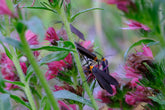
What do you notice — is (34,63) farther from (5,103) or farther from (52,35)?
(52,35)

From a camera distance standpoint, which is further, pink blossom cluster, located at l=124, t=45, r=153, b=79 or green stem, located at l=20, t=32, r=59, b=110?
pink blossom cluster, located at l=124, t=45, r=153, b=79

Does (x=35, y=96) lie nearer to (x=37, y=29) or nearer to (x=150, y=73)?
(x=150, y=73)

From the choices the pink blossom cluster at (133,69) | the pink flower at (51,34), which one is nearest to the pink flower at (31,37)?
the pink flower at (51,34)

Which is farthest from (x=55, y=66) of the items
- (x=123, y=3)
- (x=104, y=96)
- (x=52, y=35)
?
(x=123, y=3)

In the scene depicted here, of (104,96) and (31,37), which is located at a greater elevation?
(31,37)

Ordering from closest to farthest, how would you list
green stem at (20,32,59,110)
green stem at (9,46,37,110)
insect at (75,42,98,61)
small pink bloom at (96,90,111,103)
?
green stem at (20,32,59,110), green stem at (9,46,37,110), insect at (75,42,98,61), small pink bloom at (96,90,111,103)

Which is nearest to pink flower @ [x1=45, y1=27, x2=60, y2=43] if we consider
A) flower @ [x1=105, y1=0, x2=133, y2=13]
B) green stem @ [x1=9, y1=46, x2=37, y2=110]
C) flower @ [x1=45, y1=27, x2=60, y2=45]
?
flower @ [x1=45, y1=27, x2=60, y2=45]

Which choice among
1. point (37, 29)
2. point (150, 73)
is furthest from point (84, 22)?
point (37, 29)

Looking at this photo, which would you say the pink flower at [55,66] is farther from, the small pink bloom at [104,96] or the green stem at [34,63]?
the green stem at [34,63]

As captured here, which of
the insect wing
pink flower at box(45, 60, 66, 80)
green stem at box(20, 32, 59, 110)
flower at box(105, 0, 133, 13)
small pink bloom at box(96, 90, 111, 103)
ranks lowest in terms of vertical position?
small pink bloom at box(96, 90, 111, 103)

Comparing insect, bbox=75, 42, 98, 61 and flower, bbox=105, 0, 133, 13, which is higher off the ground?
flower, bbox=105, 0, 133, 13

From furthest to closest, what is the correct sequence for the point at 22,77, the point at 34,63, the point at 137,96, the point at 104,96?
the point at 104,96 → the point at 137,96 → the point at 22,77 → the point at 34,63

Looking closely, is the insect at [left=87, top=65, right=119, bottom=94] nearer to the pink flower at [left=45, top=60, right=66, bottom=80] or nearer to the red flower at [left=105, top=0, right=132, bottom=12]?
the pink flower at [left=45, top=60, right=66, bottom=80]
